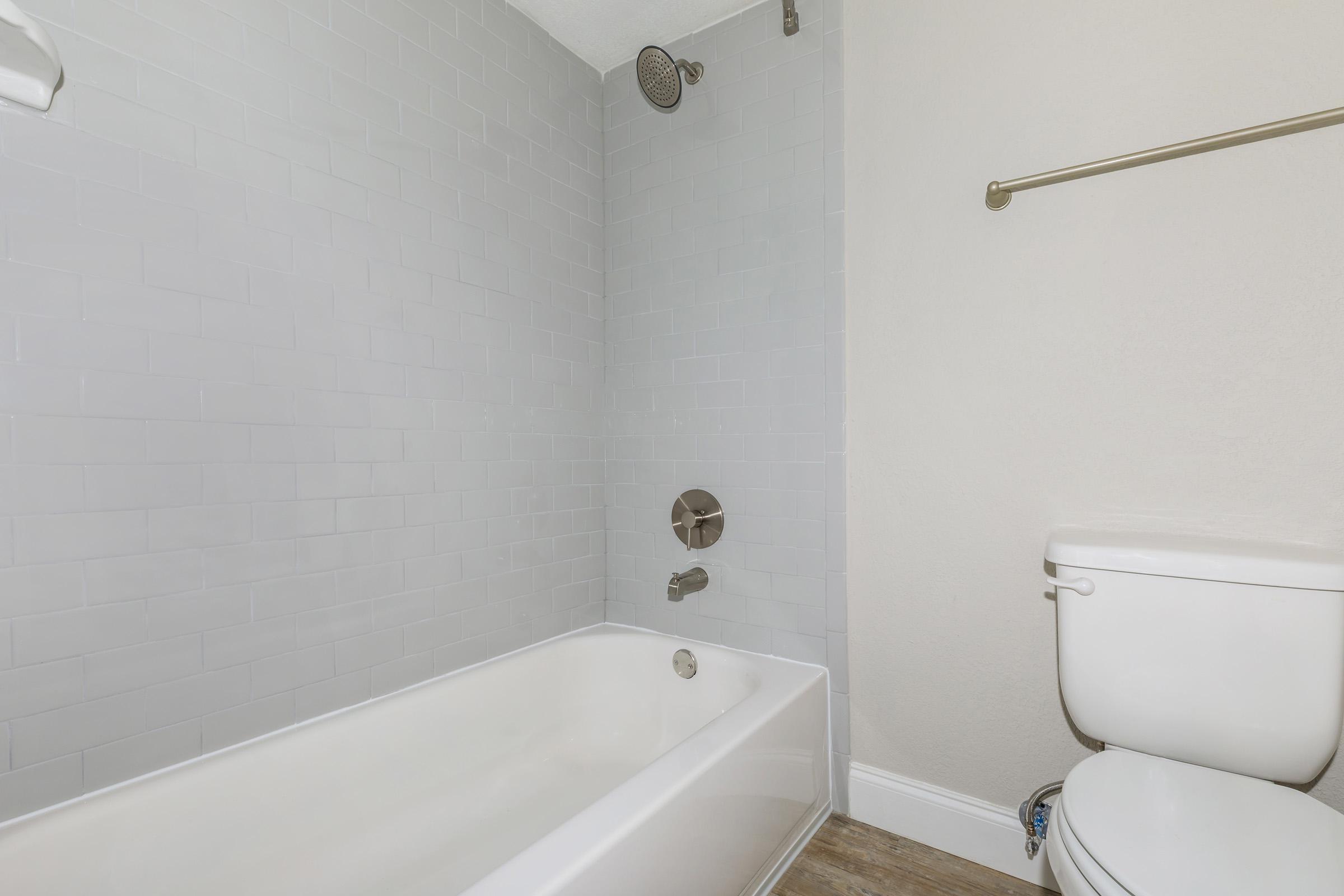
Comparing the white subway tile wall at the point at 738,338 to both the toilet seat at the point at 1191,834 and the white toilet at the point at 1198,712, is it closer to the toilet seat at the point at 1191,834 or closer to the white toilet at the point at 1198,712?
the white toilet at the point at 1198,712

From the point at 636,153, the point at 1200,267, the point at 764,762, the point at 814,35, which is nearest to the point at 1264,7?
the point at 1200,267

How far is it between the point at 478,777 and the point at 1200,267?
2.15 metres

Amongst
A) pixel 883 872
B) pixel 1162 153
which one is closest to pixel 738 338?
pixel 1162 153

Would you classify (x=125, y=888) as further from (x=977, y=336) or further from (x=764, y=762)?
(x=977, y=336)

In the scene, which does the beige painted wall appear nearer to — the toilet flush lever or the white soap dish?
the toilet flush lever

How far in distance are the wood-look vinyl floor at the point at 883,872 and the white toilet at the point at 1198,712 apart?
52 cm

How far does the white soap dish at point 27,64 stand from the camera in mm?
1019

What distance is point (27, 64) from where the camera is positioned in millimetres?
1112

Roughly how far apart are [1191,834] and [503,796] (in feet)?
5.02

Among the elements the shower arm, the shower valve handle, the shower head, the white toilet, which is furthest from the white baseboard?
the shower arm

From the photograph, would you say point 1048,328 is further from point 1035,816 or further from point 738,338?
point 1035,816

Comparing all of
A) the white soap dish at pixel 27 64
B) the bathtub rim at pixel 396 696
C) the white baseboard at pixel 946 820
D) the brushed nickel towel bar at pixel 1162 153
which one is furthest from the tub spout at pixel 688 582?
the white soap dish at pixel 27 64

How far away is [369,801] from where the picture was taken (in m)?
1.53

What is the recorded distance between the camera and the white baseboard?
1631mm
